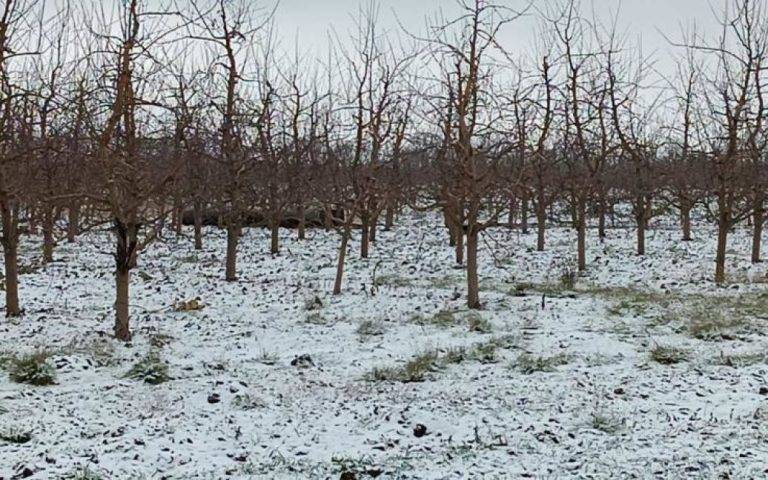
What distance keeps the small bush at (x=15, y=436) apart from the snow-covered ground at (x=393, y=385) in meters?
0.06

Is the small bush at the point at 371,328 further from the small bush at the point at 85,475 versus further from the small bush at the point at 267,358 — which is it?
the small bush at the point at 85,475

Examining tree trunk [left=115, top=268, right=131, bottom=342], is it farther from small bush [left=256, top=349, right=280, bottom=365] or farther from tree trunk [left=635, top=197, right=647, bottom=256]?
tree trunk [left=635, top=197, right=647, bottom=256]

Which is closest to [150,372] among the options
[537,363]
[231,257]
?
[537,363]

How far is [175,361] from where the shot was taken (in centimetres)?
780

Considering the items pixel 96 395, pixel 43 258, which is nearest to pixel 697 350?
pixel 96 395

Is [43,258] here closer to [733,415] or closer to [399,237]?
[399,237]

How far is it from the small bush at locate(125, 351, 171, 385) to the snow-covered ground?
17 centimetres

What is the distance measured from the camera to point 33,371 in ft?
22.2

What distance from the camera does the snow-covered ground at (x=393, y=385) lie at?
4859 mm

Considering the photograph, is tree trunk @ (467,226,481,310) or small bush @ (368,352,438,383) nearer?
small bush @ (368,352,438,383)

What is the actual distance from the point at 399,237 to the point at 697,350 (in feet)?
56.0

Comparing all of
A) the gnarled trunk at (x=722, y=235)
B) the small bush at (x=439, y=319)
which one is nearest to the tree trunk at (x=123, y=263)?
the small bush at (x=439, y=319)

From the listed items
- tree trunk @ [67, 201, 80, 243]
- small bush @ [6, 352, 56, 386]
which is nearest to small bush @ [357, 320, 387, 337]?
small bush @ [6, 352, 56, 386]

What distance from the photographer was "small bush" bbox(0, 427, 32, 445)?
518 centimetres
